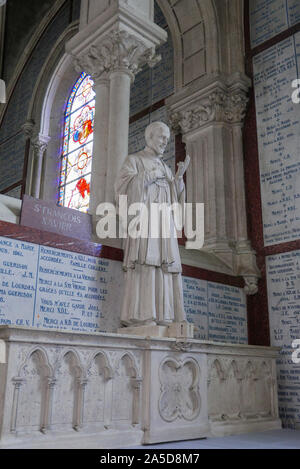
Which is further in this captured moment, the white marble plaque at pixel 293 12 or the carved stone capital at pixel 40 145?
the carved stone capital at pixel 40 145

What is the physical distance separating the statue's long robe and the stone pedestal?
1.55 ft

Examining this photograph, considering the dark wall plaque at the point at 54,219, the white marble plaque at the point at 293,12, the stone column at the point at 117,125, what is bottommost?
the dark wall plaque at the point at 54,219

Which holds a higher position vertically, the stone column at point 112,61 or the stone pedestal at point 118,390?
the stone column at point 112,61

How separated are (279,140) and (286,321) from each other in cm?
255

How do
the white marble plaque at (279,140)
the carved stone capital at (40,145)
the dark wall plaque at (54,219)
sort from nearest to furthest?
the dark wall plaque at (54,219), the white marble plaque at (279,140), the carved stone capital at (40,145)

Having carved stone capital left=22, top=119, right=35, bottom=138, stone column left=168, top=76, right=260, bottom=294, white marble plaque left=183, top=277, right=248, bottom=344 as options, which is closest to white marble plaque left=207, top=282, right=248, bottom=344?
white marble plaque left=183, top=277, right=248, bottom=344

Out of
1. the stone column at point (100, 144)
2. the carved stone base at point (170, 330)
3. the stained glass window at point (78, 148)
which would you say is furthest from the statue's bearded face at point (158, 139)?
the stained glass window at point (78, 148)

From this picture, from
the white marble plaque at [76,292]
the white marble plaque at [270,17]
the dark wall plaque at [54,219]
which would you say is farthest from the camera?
the white marble plaque at [270,17]

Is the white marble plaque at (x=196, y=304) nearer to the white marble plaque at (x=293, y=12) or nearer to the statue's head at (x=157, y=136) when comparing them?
the statue's head at (x=157, y=136)

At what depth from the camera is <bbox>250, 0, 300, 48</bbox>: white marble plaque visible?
7.84 metres

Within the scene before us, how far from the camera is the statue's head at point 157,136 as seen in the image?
5.38 metres

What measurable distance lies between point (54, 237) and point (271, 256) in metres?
3.27

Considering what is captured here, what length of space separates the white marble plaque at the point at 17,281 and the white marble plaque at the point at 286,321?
337 centimetres

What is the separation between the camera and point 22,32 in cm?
1314
